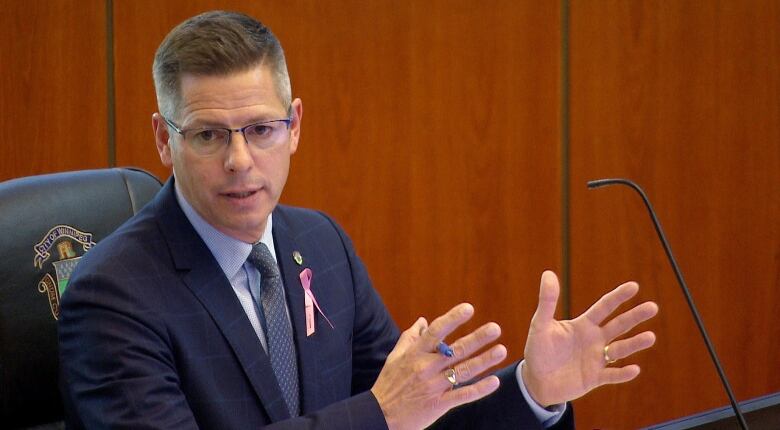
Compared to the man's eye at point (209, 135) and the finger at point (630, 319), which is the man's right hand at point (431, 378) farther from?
the man's eye at point (209, 135)

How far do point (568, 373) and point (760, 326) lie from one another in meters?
2.77

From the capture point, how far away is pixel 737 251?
4160mm

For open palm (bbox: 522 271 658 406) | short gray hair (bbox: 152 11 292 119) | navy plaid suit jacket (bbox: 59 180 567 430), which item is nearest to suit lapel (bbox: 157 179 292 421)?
navy plaid suit jacket (bbox: 59 180 567 430)

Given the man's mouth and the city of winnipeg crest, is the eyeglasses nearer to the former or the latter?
the man's mouth

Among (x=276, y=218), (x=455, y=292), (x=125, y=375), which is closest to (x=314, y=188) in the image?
(x=455, y=292)

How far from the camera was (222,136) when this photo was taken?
1.73m

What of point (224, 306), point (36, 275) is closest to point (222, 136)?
point (224, 306)

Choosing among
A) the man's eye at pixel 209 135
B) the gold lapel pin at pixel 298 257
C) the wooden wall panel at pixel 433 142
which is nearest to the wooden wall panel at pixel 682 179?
the wooden wall panel at pixel 433 142

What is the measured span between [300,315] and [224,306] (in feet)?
0.52

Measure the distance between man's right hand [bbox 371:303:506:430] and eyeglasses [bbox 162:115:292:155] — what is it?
1.35 ft

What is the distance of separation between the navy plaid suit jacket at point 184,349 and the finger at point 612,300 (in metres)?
0.18

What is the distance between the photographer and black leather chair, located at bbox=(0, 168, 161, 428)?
1723 mm

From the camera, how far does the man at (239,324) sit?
5.27ft

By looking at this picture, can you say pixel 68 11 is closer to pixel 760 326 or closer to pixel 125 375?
pixel 125 375
